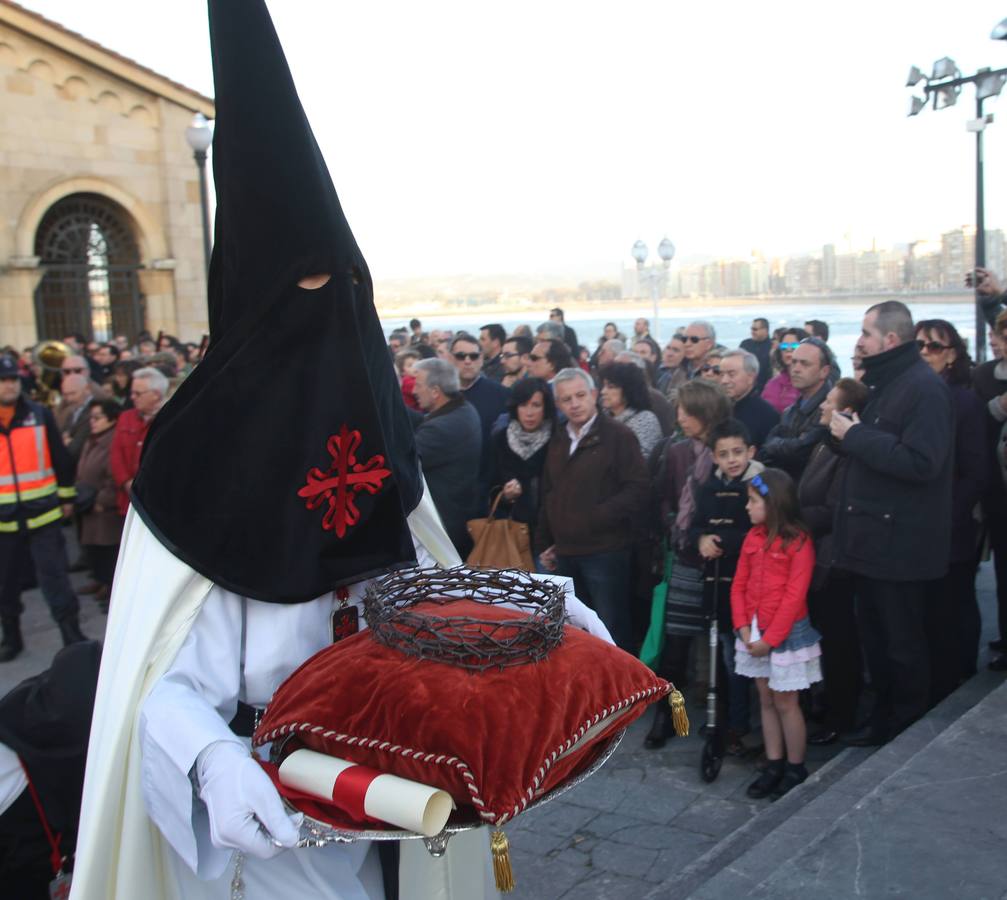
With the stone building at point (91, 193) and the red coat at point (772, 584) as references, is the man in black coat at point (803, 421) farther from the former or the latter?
the stone building at point (91, 193)

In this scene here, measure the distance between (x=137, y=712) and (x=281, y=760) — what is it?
322mm

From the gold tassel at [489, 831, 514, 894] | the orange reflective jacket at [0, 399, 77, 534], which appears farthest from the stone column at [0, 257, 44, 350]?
the gold tassel at [489, 831, 514, 894]

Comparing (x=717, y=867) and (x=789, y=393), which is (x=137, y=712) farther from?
(x=789, y=393)

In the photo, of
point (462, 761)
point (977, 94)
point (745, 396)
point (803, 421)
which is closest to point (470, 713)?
point (462, 761)

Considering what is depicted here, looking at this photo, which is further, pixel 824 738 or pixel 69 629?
pixel 69 629

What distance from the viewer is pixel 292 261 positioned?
219cm

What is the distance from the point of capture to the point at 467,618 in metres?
1.98

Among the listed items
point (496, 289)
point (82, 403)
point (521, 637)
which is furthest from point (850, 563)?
point (496, 289)

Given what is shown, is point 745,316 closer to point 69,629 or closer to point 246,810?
point 69,629

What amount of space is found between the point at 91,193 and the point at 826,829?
17.4m

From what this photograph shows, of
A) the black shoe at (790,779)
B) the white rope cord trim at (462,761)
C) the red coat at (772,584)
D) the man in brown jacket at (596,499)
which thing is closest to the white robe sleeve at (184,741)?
the white rope cord trim at (462,761)

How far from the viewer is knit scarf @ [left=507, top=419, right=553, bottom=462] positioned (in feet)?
20.6

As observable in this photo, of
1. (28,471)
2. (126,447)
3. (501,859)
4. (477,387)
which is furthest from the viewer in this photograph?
(477,387)

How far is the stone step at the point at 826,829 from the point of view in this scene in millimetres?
→ 3262
